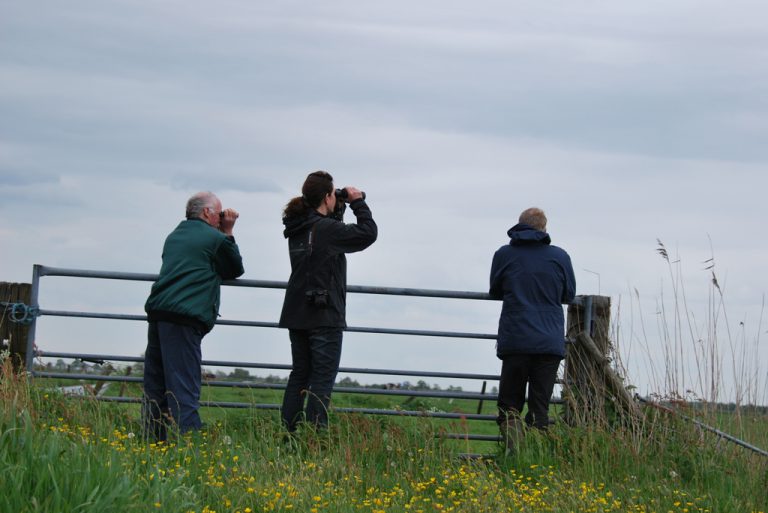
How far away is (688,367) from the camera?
29.6ft

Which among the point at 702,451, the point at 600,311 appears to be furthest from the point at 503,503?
the point at 600,311

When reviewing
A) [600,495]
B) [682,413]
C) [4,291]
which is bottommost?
[600,495]

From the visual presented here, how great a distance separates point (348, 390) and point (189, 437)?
2.39m

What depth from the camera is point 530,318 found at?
27.6ft

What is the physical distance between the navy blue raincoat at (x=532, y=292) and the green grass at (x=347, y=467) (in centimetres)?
76

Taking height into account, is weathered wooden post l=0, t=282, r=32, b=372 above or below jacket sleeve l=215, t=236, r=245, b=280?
below

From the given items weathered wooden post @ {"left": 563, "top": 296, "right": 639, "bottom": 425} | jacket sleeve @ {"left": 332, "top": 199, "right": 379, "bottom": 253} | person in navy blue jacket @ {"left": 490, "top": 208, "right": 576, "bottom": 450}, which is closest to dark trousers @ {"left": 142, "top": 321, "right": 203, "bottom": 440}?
jacket sleeve @ {"left": 332, "top": 199, "right": 379, "bottom": 253}

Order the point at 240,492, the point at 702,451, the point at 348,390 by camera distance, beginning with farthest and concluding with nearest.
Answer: the point at 348,390
the point at 702,451
the point at 240,492

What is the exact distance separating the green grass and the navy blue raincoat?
2.51 ft

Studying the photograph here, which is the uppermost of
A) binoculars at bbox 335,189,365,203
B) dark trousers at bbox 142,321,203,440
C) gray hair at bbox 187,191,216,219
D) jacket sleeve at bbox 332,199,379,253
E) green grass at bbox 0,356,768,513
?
binoculars at bbox 335,189,365,203

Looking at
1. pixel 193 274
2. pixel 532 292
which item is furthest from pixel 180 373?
pixel 532 292

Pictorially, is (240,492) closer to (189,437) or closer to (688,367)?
(189,437)

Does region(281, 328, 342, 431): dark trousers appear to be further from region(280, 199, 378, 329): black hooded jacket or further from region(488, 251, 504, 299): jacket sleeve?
region(488, 251, 504, 299): jacket sleeve

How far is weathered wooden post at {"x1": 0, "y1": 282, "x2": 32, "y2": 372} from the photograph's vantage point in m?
9.50
